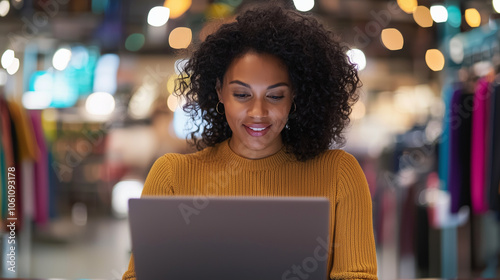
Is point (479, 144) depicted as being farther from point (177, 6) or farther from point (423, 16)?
point (177, 6)

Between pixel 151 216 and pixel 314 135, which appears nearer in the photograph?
pixel 151 216

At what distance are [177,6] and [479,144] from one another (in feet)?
7.38

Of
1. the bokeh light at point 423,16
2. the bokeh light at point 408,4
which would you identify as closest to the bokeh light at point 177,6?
the bokeh light at point 408,4

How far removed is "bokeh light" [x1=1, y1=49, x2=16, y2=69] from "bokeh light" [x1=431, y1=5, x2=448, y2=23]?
9.48 feet

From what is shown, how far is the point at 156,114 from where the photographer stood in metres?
3.91

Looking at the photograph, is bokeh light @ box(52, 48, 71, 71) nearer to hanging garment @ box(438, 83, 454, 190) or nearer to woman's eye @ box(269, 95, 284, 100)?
hanging garment @ box(438, 83, 454, 190)

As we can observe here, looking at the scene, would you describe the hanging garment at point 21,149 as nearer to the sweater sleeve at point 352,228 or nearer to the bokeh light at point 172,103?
the bokeh light at point 172,103

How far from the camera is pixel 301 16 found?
1.50m

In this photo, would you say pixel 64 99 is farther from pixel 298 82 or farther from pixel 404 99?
pixel 298 82

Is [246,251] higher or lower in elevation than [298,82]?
lower

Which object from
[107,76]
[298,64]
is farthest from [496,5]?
[107,76]

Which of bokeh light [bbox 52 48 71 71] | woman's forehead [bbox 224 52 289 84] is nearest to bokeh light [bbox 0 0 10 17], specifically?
bokeh light [bbox 52 48 71 71]

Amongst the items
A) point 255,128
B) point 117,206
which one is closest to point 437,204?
point 117,206

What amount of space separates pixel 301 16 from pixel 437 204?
8.16 feet
